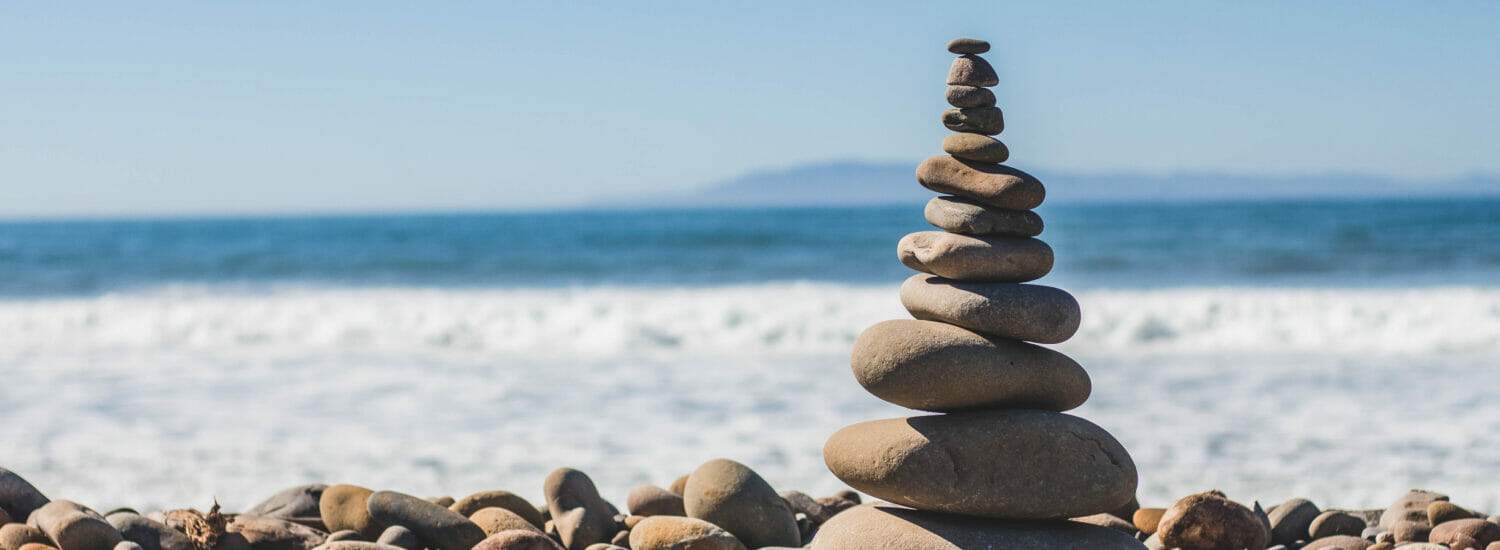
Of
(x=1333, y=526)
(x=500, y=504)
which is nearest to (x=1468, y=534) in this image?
(x=1333, y=526)

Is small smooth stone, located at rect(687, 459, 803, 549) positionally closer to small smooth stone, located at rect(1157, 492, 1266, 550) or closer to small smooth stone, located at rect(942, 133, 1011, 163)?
small smooth stone, located at rect(1157, 492, 1266, 550)

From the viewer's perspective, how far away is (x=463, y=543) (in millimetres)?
4727

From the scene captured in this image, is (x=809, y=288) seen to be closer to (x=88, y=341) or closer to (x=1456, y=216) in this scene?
(x=88, y=341)

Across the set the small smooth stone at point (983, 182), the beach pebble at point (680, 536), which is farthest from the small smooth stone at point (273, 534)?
the small smooth stone at point (983, 182)

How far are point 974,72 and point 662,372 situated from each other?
7359mm

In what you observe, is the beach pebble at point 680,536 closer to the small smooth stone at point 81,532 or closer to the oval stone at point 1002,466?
A: the oval stone at point 1002,466

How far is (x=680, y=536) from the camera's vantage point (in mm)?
4582

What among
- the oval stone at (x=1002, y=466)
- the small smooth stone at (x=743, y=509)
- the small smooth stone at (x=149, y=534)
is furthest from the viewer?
the small smooth stone at (x=743, y=509)

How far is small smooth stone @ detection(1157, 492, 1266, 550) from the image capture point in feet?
15.1

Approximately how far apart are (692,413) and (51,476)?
145 inches

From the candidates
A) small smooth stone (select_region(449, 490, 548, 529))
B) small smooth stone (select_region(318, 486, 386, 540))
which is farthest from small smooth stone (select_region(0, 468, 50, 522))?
small smooth stone (select_region(449, 490, 548, 529))

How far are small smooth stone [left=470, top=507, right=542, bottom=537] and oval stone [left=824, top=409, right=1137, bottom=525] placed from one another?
1.71m

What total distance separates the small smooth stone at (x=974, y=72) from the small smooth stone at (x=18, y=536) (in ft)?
11.4

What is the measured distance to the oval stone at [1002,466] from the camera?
3.70 metres
